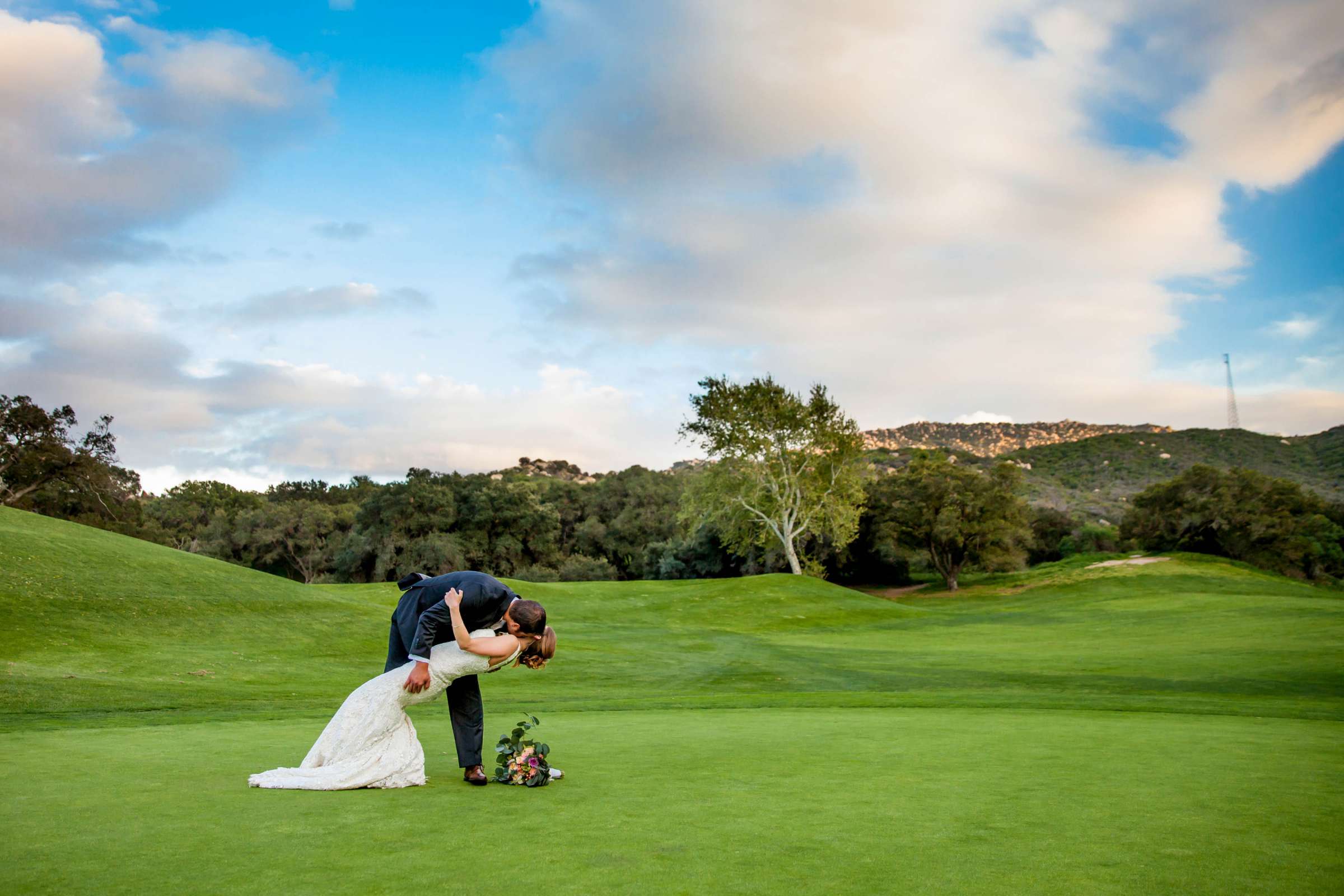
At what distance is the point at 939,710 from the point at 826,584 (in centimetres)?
3093

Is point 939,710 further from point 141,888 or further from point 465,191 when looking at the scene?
point 465,191

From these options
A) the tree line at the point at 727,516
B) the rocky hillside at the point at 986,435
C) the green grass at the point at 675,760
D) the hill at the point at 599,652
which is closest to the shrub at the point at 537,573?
the tree line at the point at 727,516

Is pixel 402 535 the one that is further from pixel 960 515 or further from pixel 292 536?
pixel 960 515

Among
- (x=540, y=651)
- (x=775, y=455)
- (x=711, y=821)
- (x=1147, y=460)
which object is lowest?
(x=711, y=821)

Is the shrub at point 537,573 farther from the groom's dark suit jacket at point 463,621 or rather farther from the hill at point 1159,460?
the groom's dark suit jacket at point 463,621

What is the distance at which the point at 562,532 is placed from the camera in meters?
79.9

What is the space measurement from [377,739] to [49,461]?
186ft

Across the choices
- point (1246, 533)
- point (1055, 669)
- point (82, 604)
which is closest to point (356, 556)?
point (82, 604)

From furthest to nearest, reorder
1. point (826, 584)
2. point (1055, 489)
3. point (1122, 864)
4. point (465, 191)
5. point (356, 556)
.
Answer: point (1055, 489) < point (356, 556) < point (826, 584) < point (465, 191) < point (1122, 864)

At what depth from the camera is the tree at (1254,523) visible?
53.5 m

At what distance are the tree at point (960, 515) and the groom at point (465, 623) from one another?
53381mm

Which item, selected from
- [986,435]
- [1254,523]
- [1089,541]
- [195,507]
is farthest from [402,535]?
[986,435]

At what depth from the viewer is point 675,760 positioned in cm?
733

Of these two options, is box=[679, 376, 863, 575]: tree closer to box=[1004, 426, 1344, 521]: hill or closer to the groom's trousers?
the groom's trousers
